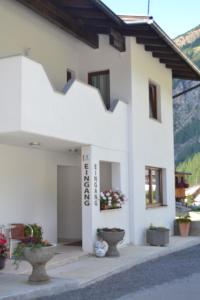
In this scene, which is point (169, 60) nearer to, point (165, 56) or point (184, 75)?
point (165, 56)

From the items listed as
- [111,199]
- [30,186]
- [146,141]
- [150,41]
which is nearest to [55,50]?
[150,41]

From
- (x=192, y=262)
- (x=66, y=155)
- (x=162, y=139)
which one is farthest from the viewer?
(x=162, y=139)

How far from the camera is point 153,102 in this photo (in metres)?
16.0

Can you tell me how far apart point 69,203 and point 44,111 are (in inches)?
204

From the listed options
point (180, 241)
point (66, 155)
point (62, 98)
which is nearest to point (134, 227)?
point (180, 241)

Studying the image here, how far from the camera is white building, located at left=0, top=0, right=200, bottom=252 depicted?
32.3 ft

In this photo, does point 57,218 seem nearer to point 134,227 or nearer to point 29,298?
point 134,227

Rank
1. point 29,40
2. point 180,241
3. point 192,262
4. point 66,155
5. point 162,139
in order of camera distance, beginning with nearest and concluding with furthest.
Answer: point 192,262 → point 29,40 → point 66,155 → point 180,241 → point 162,139

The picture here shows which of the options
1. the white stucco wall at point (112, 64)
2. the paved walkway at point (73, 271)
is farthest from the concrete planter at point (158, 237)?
the white stucco wall at point (112, 64)

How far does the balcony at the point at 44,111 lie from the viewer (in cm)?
898

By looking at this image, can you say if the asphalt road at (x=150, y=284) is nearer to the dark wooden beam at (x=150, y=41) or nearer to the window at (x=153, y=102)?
the window at (x=153, y=102)

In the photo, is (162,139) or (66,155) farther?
(162,139)

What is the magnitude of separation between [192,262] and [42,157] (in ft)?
14.9

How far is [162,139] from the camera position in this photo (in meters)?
16.1
